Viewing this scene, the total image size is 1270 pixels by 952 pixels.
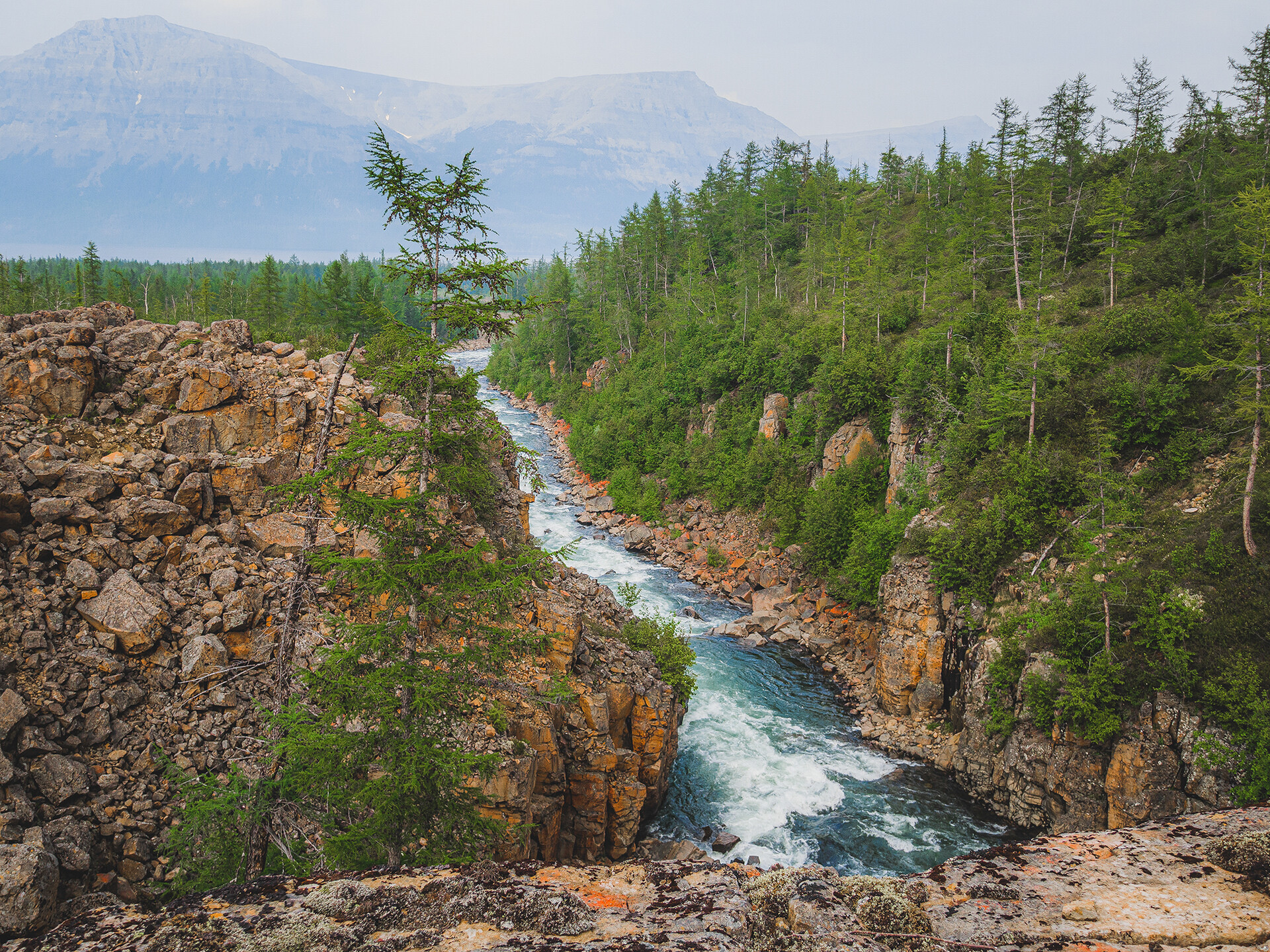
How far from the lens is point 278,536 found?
12602mm

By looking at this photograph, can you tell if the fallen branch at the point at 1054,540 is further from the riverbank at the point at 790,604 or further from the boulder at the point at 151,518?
the boulder at the point at 151,518

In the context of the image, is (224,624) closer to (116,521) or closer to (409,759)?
(116,521)

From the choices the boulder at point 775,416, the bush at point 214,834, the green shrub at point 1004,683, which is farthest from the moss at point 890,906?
the boulder at point 775,416

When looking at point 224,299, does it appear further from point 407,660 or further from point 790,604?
point 407,660

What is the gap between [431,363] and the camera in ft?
30.9

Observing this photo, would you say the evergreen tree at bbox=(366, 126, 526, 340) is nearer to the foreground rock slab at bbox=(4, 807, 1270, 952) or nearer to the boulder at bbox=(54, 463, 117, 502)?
the boulder at bbox=(54, 463, 117, 502)

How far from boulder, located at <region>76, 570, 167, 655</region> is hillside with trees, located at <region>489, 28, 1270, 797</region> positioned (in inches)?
454

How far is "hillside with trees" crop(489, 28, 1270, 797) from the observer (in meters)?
18.3

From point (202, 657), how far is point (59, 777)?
7.46ft

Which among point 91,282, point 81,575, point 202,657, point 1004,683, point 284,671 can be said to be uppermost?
point 91,282

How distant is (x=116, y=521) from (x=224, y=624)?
2.83 metres

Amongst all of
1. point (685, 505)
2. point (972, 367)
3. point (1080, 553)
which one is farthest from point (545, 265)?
point (1080, 553)

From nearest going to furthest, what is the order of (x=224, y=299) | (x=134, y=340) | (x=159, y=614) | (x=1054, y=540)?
(x=159, y=614) → (x=134, y=340) → (x=1054, y=540) → (x=224, y=299)

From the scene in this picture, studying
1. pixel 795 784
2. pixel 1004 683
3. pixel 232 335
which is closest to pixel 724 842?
pixel 795 784
